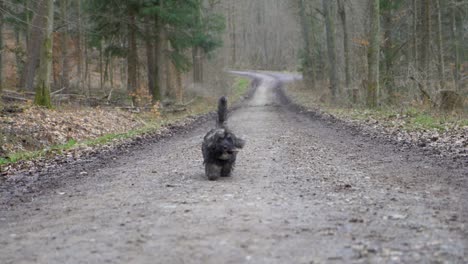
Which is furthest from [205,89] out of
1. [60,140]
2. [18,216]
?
[18,216]

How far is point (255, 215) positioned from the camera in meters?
5.95

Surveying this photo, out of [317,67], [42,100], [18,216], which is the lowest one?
[18,216]

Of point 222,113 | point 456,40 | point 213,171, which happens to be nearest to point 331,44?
point 456,40

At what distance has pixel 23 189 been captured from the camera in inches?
350

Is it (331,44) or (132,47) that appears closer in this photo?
(132,47)

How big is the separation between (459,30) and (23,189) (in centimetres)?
3283

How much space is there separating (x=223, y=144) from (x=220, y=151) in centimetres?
14

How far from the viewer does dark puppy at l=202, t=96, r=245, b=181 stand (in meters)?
8.16

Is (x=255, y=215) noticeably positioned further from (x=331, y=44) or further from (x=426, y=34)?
(x=331, y=44)

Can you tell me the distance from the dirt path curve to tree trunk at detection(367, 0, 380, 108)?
12384 millimetres

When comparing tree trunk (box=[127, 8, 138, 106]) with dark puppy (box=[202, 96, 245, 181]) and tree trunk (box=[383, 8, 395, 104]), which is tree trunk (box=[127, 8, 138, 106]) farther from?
dark puppy (box=[202, 96, 245, 181])

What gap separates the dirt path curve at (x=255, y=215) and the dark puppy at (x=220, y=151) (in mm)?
226

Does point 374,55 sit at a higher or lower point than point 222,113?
higher

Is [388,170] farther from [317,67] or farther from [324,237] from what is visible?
[317,67]
